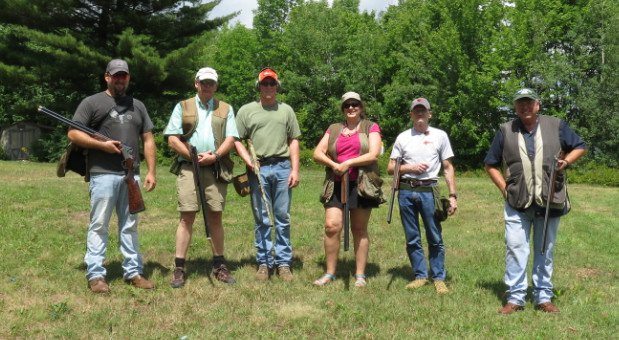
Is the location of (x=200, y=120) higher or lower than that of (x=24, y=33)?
lower

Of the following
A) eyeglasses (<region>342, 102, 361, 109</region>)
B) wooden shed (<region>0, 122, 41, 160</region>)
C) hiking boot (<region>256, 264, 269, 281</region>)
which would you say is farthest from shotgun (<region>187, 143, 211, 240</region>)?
wooden shed (<region>0, 122, 41, 160</region>)

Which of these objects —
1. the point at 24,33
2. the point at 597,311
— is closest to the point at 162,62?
the point at 24,33

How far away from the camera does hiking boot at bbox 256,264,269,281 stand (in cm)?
727

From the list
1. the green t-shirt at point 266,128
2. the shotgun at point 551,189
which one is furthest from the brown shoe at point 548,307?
the green t-shirt at point 266,128

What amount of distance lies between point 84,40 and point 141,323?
2386 centimetres

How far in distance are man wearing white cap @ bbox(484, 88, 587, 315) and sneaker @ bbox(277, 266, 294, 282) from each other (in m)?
2.43

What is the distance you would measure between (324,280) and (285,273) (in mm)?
507

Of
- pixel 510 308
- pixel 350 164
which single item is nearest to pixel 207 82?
pixel 350 164

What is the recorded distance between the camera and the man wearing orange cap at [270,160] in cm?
718

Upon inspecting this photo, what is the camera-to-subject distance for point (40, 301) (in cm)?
617

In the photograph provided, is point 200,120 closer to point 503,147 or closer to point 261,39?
point 503,147

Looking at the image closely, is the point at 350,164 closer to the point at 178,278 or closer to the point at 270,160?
the point at 270,160

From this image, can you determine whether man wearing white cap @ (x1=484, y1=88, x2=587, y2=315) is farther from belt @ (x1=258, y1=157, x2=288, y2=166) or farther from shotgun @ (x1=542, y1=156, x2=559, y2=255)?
belt @ (x1=258, y1=157, x2=288, y2=166)

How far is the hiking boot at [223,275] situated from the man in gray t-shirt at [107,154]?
0.78 m
